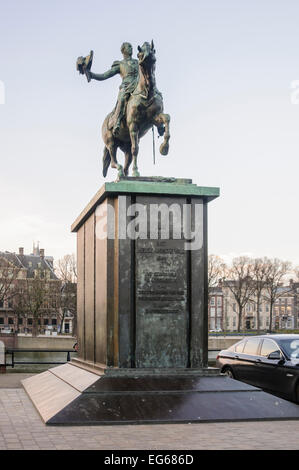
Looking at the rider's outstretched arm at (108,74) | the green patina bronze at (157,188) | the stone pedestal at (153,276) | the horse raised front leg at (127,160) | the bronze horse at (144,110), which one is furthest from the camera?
the horse raised front leg at (127,160)

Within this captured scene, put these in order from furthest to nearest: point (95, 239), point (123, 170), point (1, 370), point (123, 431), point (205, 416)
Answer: point (1, 370) < point (123, 170) < point (95, 239) < point (205, 416) < point (123, 431)

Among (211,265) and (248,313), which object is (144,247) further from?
(248,313)

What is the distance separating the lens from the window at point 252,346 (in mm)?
13508

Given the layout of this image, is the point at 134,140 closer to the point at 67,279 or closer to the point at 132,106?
the point at 132,106

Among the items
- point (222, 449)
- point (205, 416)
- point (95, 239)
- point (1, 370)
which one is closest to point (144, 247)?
point (95, 239)

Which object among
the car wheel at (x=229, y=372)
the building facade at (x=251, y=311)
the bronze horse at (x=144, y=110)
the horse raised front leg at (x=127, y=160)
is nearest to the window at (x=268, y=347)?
the car wheel at (x=229, y=372)

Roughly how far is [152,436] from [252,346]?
605 centimetres

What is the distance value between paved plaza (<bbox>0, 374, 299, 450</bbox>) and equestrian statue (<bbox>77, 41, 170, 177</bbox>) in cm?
489

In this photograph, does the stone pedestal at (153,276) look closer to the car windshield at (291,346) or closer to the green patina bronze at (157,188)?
the green patina bronze at (157,188)

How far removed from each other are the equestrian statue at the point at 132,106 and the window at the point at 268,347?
4281 mm

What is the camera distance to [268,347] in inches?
514

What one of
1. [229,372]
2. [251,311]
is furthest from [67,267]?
[251,311]

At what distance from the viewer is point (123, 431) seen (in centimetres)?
838
